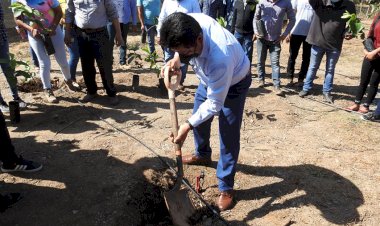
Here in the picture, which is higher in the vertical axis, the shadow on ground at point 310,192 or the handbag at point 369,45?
the handbag at point 369,45

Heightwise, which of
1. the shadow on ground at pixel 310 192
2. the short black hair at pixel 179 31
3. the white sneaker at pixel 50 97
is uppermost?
the short black hair at pixel 179 31

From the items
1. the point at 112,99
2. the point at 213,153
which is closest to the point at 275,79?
the point at 213,153

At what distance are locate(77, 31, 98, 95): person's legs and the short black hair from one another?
2691mm

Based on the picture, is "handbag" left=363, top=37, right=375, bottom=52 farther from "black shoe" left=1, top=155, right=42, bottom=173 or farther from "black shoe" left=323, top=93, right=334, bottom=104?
"black shoe" left=1, top=155, right=42, bottom=173

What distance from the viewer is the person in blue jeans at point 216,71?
1.94 m

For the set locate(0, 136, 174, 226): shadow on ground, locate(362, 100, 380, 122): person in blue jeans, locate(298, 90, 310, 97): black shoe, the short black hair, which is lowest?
locate(0, 136, 174, 226): shadow on ground

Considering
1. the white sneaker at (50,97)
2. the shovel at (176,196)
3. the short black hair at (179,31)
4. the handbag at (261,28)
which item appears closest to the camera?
the short black hair at (179,31)

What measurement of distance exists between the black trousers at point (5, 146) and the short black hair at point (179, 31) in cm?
184

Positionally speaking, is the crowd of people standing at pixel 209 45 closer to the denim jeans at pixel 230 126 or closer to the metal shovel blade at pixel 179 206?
the denim jeans at pixel 230 126

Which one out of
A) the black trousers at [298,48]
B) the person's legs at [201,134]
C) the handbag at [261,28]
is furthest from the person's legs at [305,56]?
the person's legs at [201,134]

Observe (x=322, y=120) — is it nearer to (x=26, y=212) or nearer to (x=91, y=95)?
(x=91, y=95)

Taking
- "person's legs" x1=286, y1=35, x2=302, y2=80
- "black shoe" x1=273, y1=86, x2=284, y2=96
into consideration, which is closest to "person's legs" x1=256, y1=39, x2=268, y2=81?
"black shoe" x1=273, y1=86, x2=284, y2=96

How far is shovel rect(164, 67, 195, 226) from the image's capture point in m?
2.50

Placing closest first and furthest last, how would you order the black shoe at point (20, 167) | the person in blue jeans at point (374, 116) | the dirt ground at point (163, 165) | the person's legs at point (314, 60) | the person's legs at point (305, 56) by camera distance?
the dirt ground at point (163, 165) → the black shoe at point (20, 167) → the person in blue jeans at point (374, 116) → the person's legs at point (314, 60) → the person's legs at point (305, 56)
